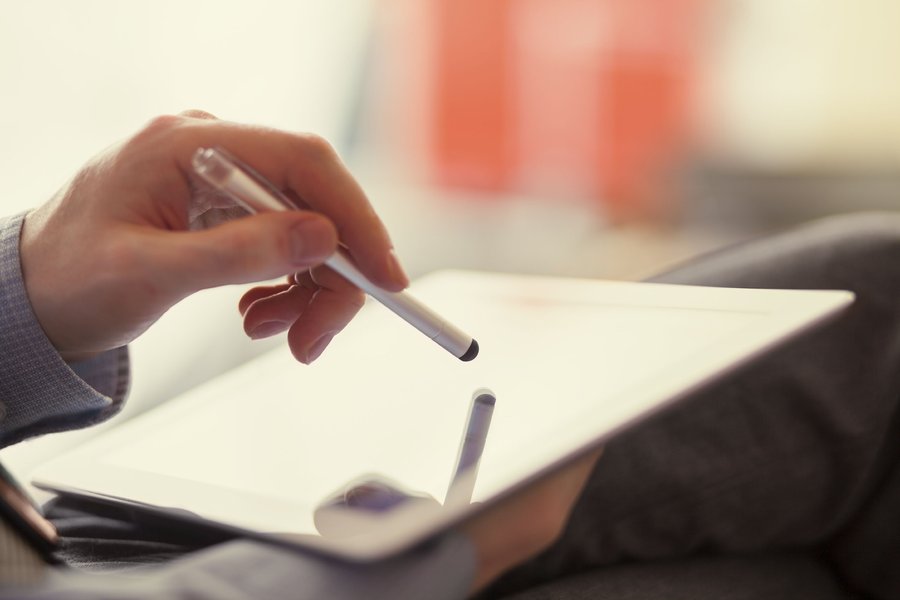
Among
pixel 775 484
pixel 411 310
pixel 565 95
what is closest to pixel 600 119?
pixel 565 95

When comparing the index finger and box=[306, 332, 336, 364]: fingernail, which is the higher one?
the index finger

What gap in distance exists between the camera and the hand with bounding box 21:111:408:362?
12.4 inches

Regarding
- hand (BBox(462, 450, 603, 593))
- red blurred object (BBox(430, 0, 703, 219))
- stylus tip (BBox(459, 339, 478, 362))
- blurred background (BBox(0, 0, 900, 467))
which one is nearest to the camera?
hand (BBox(462, 450, 603, 593))

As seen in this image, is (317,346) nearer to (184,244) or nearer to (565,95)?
(184,244)

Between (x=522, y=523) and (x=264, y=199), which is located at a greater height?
(x=264, y=199)

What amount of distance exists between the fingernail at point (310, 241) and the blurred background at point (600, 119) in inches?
49.8

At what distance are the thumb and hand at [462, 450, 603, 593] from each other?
12 centimetres

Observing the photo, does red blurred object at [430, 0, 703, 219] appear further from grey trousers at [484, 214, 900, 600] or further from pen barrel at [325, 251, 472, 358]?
pen barrel at [325, 251, 472, 358]

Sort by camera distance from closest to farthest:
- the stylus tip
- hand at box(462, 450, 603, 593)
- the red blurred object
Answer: hand at box(462, 450, 603, 593) < the stylus tip < the red blurred object

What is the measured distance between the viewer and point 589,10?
190cm

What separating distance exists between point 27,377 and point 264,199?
167mm

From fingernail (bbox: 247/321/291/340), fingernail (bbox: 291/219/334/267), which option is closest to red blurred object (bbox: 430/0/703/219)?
fingernail (bbox: 247/321/291/340)

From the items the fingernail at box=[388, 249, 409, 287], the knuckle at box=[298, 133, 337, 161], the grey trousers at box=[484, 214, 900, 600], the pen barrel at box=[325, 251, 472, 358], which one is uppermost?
the knuckle at box=[298, 133, 337, 161]

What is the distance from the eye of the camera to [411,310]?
382 millimetres
